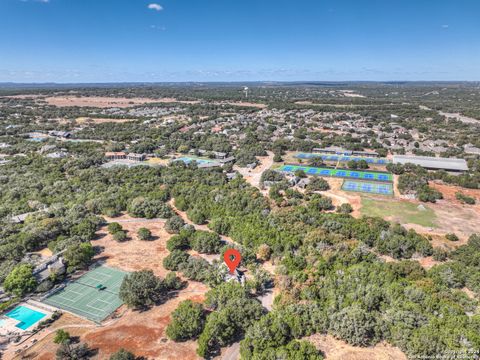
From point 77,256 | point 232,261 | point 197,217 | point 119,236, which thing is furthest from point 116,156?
point 232,261

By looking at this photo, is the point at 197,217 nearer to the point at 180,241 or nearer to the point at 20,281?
the point at 180,241

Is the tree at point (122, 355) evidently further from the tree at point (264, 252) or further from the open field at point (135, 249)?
the tree at point (264, 252)

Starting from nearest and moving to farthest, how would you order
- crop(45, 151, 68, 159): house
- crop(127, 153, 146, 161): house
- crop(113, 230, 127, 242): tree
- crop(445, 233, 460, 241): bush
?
crop(113, 230, 127, 242): tree → crop(445, 233, 460, 241): bush → crop(45, 151, 68, 159): house → crop(127, 153, 146, 161): house

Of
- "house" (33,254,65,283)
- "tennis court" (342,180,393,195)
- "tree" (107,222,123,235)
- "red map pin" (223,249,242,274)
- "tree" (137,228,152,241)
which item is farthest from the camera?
"tennis court" (342,180,393,195)

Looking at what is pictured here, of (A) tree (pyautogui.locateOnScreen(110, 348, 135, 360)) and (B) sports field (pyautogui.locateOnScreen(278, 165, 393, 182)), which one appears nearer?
(A) tree (pyautogui.locateOnScreen(110, 348, 135, 360))

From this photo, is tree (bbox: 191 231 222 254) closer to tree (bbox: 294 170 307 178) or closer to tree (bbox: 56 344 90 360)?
tree (bbox: 56 344 90 360)

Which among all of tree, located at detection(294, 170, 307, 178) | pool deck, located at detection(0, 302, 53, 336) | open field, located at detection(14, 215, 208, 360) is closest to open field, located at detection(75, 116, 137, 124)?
tree, located at detection(294, 170, 307, 178)
